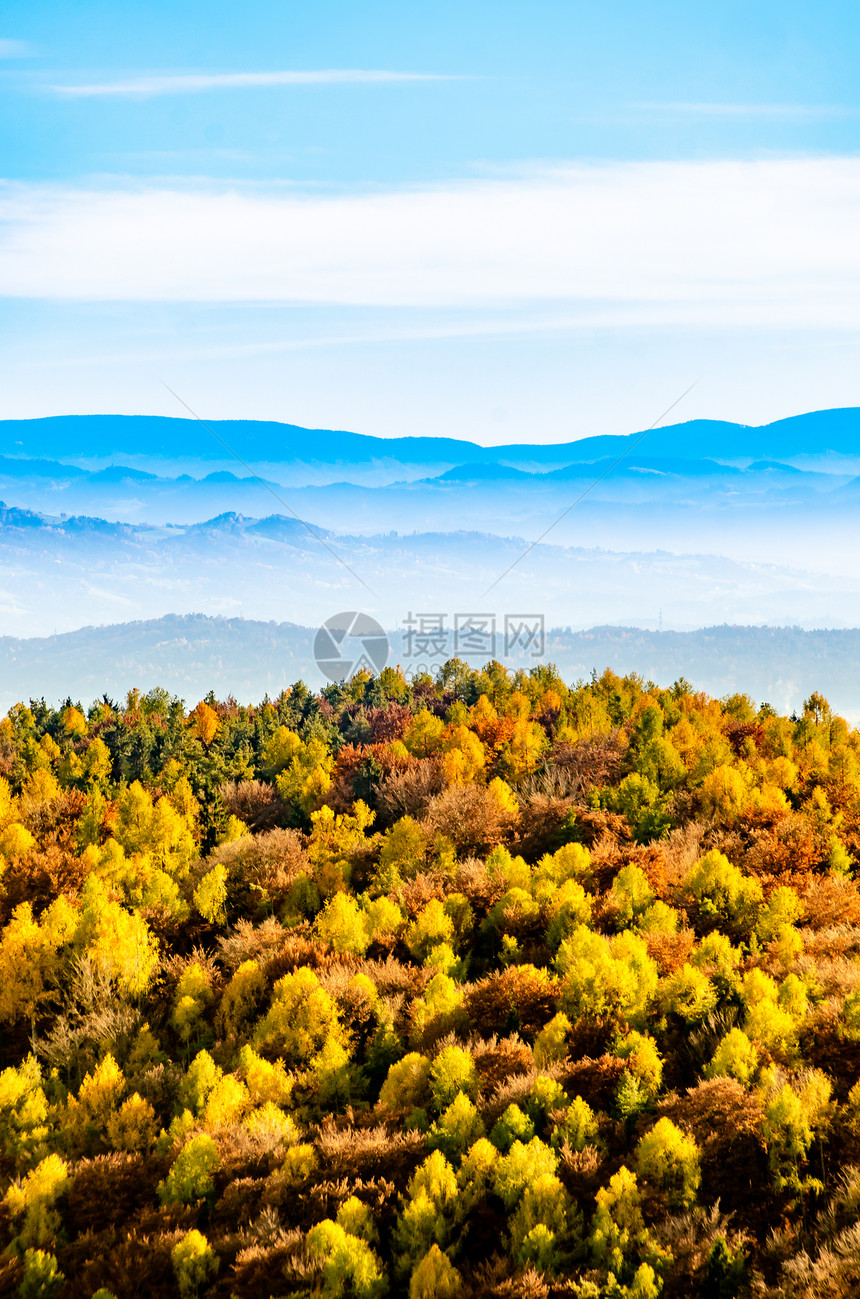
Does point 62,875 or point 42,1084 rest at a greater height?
point 62,875

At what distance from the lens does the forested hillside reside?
29.6 meters

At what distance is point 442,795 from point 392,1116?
1469 inches

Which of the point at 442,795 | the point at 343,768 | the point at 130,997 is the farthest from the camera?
the point at 343,768

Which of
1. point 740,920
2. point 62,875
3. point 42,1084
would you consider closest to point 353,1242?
point 42,1084

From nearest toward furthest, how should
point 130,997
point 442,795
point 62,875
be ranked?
point 130,997 < point 62,875 < point 442,795

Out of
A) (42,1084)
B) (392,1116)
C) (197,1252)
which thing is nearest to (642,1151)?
(392,1116)

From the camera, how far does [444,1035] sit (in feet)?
137

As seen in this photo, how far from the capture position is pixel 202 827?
74.2 meters

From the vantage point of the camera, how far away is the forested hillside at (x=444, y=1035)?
97.2 ft

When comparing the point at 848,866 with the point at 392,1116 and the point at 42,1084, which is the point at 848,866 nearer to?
the point at 392,1116

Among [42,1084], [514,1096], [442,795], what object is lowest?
[42,1084]

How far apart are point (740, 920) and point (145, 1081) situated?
2957 cm

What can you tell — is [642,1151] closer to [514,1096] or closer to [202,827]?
[514,1096]

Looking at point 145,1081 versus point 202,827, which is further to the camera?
point 202,827
